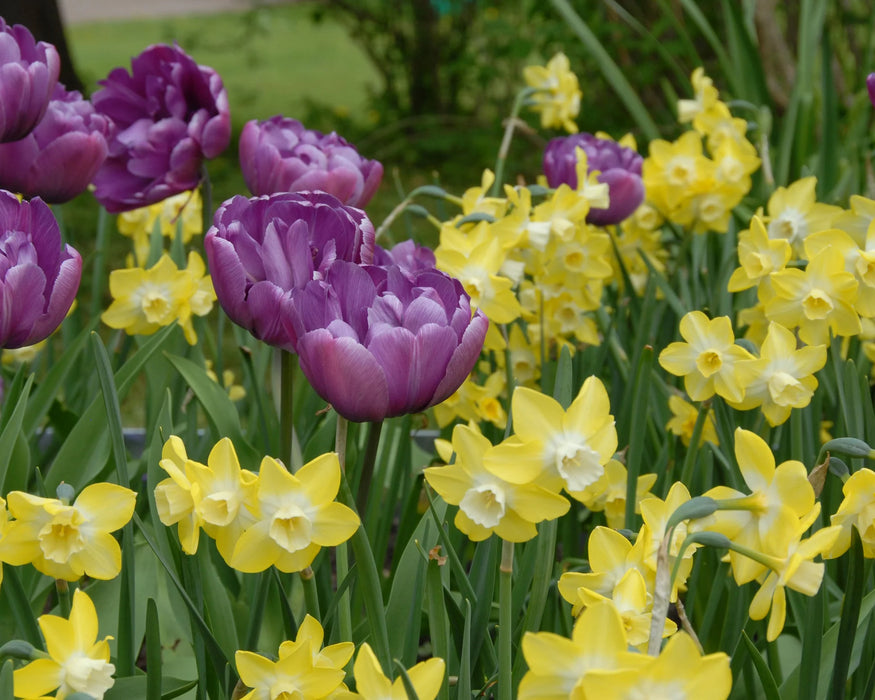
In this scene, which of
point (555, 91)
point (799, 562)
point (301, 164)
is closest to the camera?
point (799, 562)

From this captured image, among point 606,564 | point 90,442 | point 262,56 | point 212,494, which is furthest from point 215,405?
point 262,56

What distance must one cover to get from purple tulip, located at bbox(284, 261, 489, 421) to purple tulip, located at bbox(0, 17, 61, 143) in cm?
51

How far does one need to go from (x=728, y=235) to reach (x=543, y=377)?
65cm

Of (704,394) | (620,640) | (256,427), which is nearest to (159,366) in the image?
(256,427)

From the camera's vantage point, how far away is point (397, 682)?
0.60 meters

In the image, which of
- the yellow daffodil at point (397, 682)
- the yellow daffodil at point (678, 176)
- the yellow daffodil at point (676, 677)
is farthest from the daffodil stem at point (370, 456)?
the yellow daffodil at point (678, 176)

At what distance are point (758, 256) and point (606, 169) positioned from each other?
1.54 feet

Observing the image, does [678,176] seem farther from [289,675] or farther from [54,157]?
[289,675]

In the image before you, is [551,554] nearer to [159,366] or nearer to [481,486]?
[481,486]

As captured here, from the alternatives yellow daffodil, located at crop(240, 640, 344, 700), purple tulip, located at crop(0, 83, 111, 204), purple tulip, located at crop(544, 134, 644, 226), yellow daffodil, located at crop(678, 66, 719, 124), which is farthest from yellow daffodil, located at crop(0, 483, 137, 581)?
yellow daffodil, located at crop(678, 66, 719, 124)

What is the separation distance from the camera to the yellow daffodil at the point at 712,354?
0.94 metres

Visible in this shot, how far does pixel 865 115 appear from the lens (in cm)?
236

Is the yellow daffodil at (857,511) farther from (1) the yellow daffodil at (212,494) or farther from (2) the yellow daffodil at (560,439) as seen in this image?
→ (1) the yellow daffodil at (212,494)

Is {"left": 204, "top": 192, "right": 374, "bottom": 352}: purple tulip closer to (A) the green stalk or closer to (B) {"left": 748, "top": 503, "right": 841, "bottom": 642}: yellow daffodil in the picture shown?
(A) the green stalk
